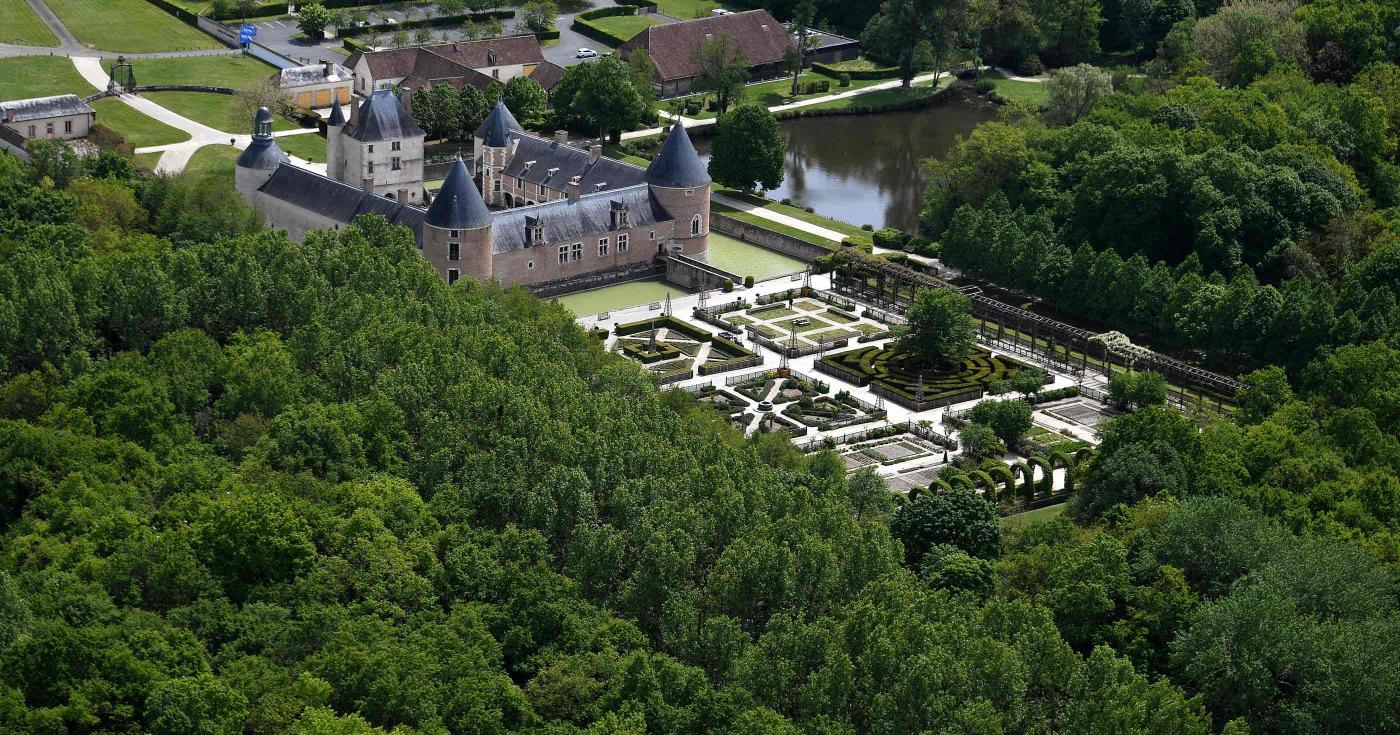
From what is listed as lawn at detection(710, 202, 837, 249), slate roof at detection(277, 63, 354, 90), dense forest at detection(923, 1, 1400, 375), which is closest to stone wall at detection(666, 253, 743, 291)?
lawn at detection(710, 202, 837, 249)

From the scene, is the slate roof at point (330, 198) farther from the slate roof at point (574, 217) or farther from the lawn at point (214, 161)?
the lawn at point (214, 161)

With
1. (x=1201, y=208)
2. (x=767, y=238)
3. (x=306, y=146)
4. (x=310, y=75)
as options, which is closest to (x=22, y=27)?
(x=310, y=75)

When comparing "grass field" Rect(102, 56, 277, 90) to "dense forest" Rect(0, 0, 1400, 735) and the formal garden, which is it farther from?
the formal garden

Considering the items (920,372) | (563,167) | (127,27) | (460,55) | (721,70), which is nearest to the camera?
(920,372)

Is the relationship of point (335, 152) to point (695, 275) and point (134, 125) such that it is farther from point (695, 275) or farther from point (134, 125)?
point (695, 275)

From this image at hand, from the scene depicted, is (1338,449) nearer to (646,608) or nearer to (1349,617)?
(1349,617)

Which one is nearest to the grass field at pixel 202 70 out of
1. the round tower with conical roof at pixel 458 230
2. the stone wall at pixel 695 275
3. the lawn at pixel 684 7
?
the lawn at pixel 684 7
